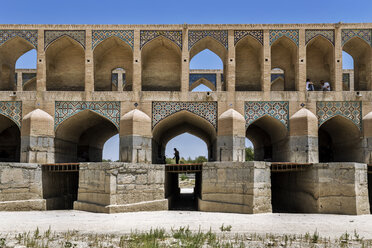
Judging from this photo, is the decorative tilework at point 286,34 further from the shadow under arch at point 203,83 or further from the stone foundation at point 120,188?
the stone foundation at point 120,188

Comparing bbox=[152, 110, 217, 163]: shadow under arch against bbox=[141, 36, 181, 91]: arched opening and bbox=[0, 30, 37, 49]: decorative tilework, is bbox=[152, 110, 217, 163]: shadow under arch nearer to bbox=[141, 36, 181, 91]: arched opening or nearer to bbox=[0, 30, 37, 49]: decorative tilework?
bbox=[141, 36, 181, 91]: arched opening

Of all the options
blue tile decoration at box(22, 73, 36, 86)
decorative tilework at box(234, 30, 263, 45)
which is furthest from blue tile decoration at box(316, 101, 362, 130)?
blue tile decoration at box(22, 73, 36, 86)

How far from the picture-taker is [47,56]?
14.7 m

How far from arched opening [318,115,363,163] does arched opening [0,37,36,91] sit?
538 inches

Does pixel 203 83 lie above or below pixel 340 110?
above

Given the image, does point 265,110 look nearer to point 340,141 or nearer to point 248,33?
point 248,33

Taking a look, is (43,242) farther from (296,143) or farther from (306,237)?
(296,143)

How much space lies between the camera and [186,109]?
1404 cm

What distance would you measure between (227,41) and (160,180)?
21.9 ft

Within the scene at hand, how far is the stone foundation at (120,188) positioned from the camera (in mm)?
10414

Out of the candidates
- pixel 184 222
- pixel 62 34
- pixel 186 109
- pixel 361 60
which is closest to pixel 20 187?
pixel 184 222

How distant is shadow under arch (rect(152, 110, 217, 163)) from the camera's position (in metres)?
14.4

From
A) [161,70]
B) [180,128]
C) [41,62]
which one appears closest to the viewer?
[41,62]

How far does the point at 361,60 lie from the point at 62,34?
13298 mm
